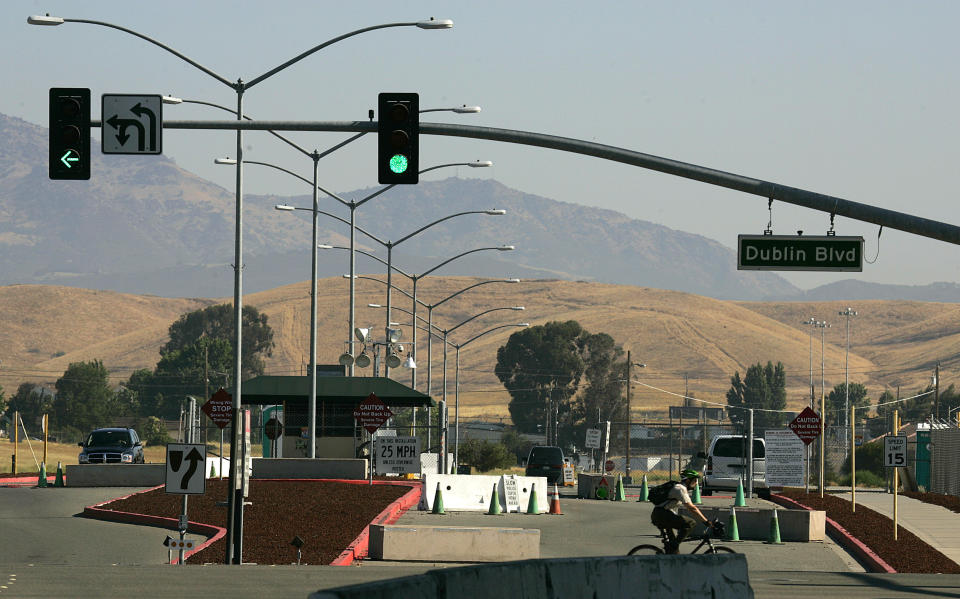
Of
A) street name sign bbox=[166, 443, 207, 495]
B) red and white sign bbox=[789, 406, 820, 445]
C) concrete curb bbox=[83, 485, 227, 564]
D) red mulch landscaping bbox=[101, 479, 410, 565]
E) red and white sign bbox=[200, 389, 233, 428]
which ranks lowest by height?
concrete curb bbox=[83, 485, 227, 564]

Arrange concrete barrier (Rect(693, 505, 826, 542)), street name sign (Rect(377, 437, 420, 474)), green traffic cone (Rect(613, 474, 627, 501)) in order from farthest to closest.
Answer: green traffic cone (Rect(613, 474, 627, 501))
street name sign (Rect(377, 437, 420, 474))
concrete barrier (Rect(693, 505, 826, 542))

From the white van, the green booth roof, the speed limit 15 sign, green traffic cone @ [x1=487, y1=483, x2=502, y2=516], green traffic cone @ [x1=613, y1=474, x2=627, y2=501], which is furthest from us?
the green booth roof

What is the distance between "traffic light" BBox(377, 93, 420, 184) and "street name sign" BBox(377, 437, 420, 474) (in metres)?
23.3

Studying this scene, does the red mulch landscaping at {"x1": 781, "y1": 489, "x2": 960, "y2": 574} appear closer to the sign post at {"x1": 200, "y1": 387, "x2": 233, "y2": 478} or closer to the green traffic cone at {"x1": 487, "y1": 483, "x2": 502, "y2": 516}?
the green traffic cone at {"x1": 487, "y1": 483, "x2": 502, "y2": 516}

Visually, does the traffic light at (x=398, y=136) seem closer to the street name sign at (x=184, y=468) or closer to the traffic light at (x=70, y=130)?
the traffic light at (x=70, y=130)

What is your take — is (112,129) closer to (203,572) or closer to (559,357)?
(203,572)

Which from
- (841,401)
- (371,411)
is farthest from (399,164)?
(841,401)

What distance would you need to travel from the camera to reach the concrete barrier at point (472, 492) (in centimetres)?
3509

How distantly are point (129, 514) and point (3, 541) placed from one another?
455cm

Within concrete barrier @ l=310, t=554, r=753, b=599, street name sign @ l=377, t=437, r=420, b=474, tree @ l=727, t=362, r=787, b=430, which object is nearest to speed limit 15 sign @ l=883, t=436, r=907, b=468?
concrete barrier @ l=310, t=554, r=753, b=599

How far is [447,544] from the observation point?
73.0ft

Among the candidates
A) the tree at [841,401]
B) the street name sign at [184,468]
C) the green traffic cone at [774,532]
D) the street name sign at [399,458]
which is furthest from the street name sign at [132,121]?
the tree at [841,401]

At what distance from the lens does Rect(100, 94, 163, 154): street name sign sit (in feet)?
65.9

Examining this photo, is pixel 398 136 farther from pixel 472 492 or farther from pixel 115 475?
pixel 115 475
